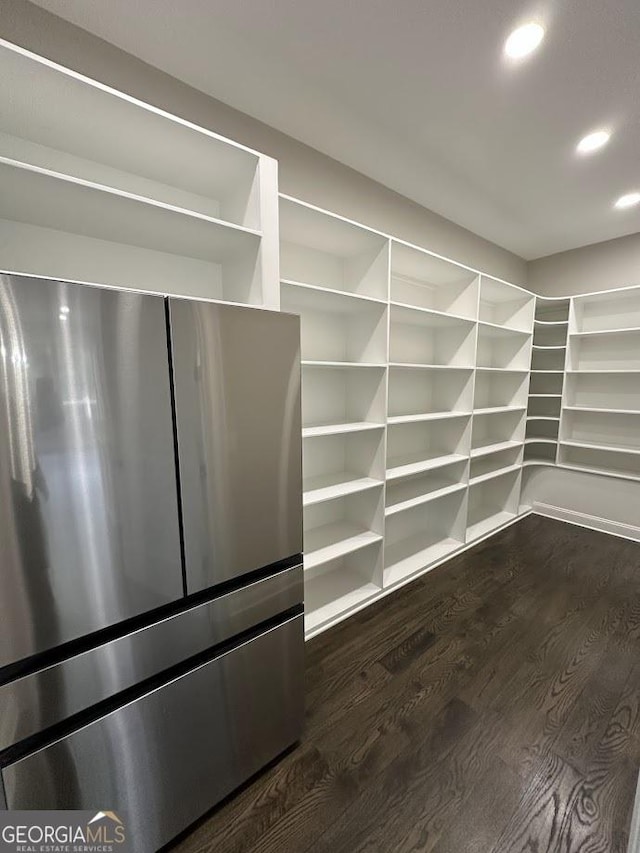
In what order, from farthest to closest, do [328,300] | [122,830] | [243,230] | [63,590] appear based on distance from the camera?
[328,300] → [243,230] → [122,830] → [63,590]

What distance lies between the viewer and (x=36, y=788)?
32.3 inches

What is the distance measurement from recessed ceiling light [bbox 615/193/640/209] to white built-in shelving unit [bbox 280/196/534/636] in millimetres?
863

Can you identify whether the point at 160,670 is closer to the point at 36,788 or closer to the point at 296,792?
the point at 36,788

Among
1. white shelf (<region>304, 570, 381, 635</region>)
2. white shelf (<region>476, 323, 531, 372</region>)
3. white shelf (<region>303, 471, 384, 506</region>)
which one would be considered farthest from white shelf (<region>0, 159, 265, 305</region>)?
white shelf (<region>476, 323, 531, 372</region>)

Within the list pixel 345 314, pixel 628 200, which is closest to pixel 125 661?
pixel 345 314

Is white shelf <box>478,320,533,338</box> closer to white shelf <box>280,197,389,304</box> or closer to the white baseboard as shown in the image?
white shelf <box>280,197,389,304</box>

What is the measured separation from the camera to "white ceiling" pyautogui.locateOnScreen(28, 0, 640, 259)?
4.07 feet

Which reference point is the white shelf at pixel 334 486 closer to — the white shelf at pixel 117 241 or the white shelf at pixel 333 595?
the white shelf at pixel 333 595

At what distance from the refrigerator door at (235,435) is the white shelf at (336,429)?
580 mm

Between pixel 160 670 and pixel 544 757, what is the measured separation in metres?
1.53

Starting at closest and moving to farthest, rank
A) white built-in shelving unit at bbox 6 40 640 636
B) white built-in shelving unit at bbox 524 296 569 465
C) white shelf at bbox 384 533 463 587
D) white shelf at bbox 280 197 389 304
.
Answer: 1. white built-in shelving unit at bbox 6 40 640 636
2. white shelf at bbox 280 197 389 304
3. white shelf at bbox 384 533 463 587
4. white built-in shelving unit at bbox 524 296 569 465

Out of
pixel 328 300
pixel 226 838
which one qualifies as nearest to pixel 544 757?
pixel 226 838

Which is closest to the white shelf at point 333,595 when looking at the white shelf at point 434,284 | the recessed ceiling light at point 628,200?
the white shelf at point 434,284

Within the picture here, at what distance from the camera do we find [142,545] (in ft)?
2.96
